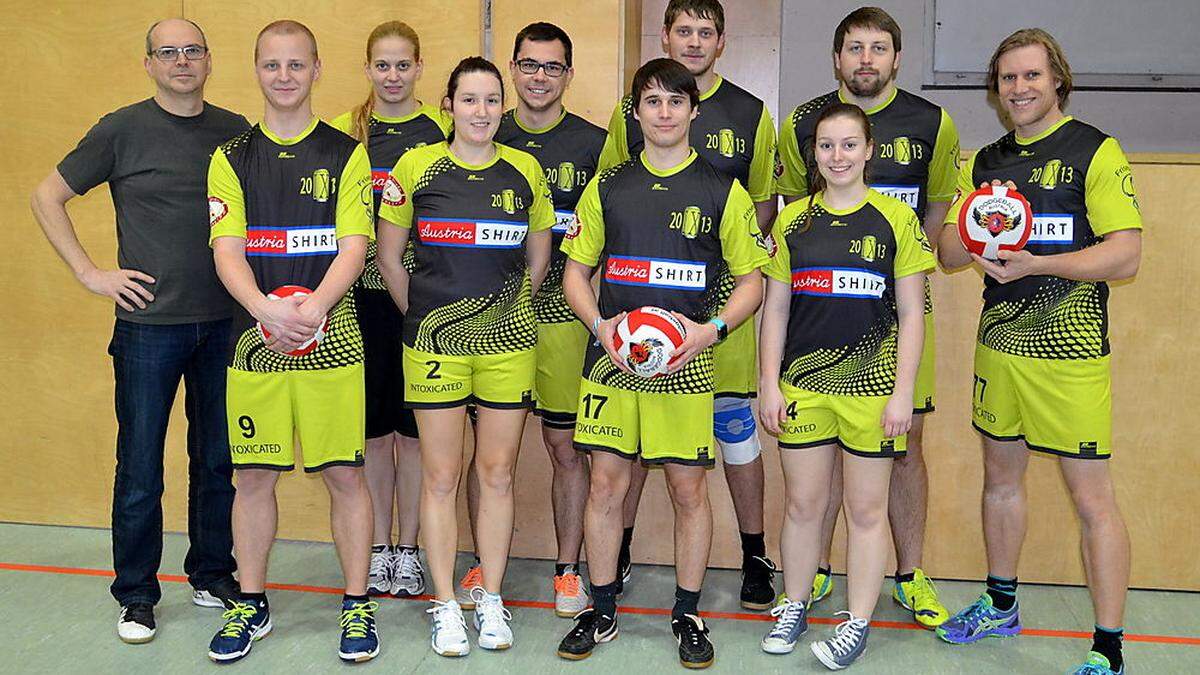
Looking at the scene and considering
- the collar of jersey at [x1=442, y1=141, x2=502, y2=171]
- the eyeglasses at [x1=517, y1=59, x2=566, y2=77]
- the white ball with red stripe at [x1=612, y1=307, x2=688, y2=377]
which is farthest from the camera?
the eyeglasses at [x1=517, y1=59, x2=566, y2=77]

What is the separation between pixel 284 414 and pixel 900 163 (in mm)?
2062

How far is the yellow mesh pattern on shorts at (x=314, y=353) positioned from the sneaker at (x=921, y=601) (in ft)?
6.54

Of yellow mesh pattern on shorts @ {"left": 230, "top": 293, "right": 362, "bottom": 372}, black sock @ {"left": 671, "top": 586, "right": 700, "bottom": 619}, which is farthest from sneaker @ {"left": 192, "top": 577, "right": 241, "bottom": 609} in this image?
black sock @ {"left": 671, "top": 586, "right": 700, "bottom": 619}

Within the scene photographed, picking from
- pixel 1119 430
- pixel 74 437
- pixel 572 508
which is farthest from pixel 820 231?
pixel 74 437

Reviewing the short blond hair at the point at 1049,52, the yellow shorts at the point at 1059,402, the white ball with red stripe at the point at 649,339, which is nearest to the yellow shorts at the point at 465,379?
the white ball with red stripe at the point at 649,339

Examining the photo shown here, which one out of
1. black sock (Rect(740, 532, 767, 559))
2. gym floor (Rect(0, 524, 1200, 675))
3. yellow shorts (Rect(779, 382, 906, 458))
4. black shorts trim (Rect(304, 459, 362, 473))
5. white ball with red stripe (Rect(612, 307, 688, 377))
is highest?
white ball with red stripe (Rect(612, 307, 688, 377))

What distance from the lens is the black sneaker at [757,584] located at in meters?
3.95

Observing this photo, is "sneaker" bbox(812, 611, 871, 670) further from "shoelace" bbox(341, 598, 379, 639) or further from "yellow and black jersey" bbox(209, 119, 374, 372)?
"yellow and black jersey" bbox(209, 119, 374, 372)

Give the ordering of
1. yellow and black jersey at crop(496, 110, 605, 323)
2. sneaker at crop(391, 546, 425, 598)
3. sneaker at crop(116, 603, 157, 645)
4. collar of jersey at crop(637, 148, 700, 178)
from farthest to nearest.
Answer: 1. sneaker at crop(391, 546, 425, 598)
2. yellow and black jersey at crop(496, 110, 605, 323)
3. sneaker at crop(116, 603, 157, 645)
4. collar of jersey at crop(637, 148, 700, 178)

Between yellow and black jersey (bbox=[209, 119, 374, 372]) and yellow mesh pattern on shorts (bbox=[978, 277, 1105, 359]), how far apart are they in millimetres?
1950

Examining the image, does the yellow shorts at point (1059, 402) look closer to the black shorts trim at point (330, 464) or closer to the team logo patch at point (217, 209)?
the black shorts trim at point (330, 464)

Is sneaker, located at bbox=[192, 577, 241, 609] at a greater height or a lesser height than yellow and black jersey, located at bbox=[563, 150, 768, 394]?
lesser

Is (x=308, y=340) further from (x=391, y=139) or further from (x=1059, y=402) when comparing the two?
(x=1059, y=402)

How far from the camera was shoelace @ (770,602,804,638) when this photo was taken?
11.6 feet
